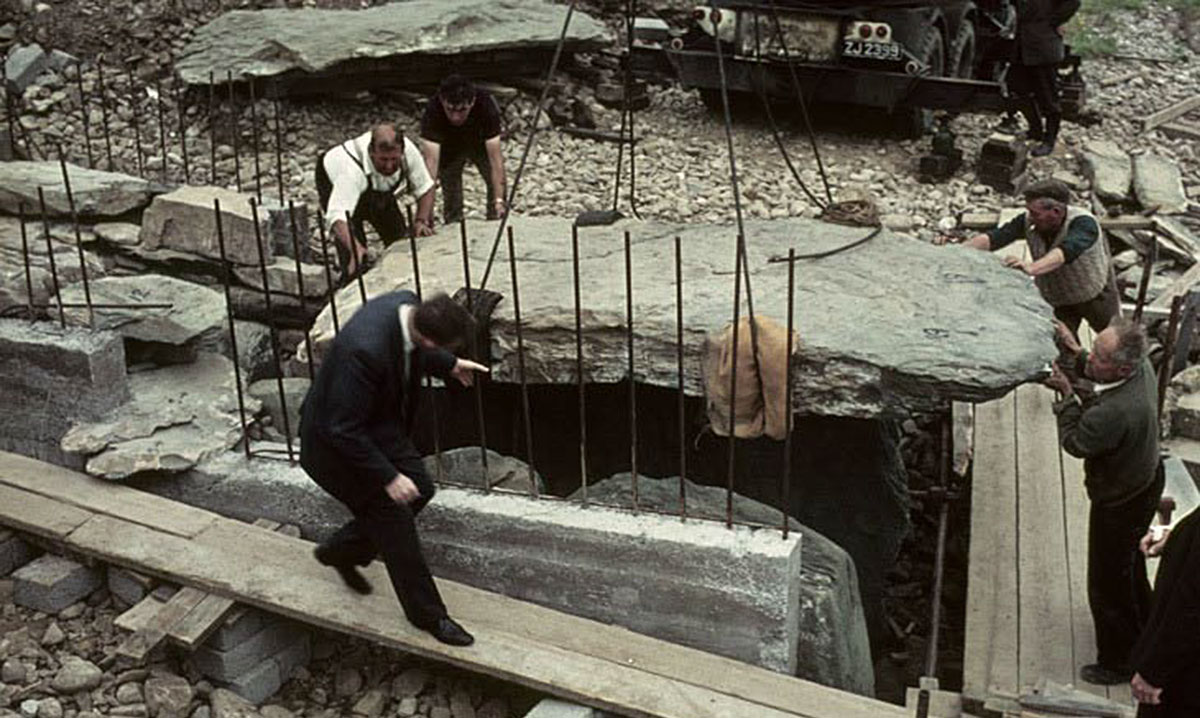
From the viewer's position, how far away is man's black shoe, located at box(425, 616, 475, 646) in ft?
14.2

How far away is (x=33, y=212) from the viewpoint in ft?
22.9

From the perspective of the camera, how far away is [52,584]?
188 inches

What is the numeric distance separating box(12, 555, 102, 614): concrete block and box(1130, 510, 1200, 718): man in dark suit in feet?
12.4

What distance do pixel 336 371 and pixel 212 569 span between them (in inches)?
42.6

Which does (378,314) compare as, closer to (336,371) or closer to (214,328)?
(336,371)

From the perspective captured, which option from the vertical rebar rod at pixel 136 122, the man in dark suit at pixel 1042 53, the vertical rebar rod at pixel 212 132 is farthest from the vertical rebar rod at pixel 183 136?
the man in dark suit at pixel 1042 53

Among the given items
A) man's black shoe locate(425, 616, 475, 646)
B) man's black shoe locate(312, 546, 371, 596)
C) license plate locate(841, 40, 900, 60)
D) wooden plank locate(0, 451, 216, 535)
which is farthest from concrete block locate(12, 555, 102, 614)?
license plate locate(841, 40, 900, 60)

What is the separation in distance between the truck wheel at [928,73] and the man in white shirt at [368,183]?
5.98 meters

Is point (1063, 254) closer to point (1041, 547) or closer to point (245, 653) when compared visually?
point (1041, 547)

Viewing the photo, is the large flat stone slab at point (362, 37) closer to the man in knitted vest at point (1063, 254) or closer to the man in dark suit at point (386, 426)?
the man in knitted vest at point (1063, 254)

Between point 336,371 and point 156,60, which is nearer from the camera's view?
point 336,371

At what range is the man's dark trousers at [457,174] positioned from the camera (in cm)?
744

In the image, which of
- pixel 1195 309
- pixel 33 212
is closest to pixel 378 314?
pixel 33 212

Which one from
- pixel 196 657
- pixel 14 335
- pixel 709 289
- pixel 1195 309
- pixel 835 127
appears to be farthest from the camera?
pixel 835 127
